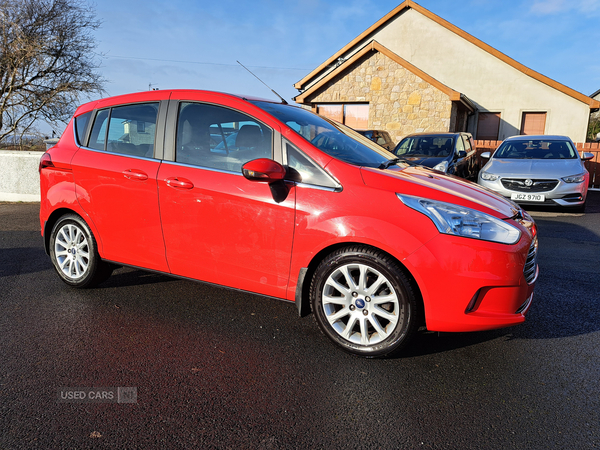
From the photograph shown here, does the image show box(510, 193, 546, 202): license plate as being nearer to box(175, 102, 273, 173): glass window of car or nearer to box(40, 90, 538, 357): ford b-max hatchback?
box(40, 90, 538, 357): ford b-max hatchback

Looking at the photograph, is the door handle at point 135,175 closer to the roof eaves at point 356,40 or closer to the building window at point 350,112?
the building window at point 350,112

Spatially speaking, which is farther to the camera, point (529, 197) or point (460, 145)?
point (460, 145)

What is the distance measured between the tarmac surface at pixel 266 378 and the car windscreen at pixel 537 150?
6.54m

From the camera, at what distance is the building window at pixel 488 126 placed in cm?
2287

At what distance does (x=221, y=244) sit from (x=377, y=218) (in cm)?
120

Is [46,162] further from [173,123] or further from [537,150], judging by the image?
[537,150]

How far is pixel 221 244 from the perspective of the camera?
3.24 metres

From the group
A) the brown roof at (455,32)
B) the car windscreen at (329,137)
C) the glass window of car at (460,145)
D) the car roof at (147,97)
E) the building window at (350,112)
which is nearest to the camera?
the car windscreen at (329,137)

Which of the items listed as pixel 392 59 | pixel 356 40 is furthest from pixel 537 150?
pixel 356 40

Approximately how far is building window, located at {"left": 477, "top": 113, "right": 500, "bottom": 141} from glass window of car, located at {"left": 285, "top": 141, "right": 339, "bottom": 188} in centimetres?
2265

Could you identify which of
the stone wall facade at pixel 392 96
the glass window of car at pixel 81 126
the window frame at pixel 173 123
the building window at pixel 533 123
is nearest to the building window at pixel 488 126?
the building window at pixel 533 123

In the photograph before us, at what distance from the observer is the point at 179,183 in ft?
11.0

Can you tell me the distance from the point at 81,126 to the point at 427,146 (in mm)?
8792

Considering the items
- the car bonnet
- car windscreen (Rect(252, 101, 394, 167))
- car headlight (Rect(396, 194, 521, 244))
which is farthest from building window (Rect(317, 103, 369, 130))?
car headlight (Rect(396, 194, 521, 244))
